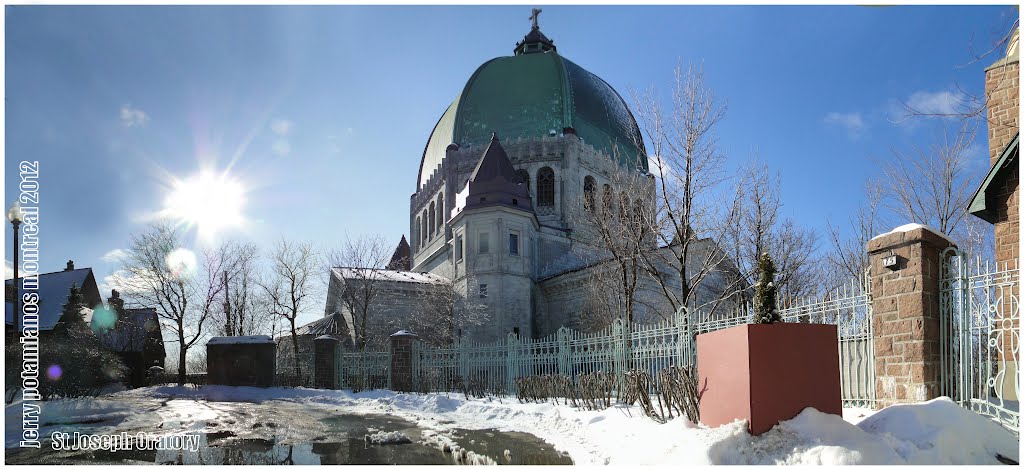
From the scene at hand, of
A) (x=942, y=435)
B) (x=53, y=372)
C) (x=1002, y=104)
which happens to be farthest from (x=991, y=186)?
(x=53, y=372)

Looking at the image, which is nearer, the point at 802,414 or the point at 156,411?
the point at 802,414

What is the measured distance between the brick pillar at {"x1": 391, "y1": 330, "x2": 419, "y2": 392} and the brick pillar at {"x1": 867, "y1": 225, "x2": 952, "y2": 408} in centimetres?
1421

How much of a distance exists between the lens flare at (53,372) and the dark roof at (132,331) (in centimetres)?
1495

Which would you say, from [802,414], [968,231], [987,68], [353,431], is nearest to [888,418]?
[802,414]

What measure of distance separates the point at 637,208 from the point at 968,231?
1212 cm

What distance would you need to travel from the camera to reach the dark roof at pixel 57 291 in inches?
1016

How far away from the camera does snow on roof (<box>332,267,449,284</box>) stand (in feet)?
113

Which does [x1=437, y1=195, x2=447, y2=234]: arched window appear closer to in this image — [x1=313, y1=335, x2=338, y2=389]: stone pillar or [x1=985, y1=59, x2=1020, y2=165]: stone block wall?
[x1=313, y1=335, x2=338, y2=389]: stone pillar

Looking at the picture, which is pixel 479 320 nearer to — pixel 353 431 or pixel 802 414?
pixel 353 431

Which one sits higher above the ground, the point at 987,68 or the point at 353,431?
the point at 987,68

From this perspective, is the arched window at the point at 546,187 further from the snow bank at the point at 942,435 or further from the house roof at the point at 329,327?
the snow bank at the point at 942,435

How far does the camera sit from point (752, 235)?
21094 mm

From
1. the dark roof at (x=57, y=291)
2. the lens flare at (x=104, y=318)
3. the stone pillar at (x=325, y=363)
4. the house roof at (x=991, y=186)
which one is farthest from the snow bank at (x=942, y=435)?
the lens flare at (x=104, y=318)

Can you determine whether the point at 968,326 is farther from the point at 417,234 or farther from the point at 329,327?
the point at 417,234
